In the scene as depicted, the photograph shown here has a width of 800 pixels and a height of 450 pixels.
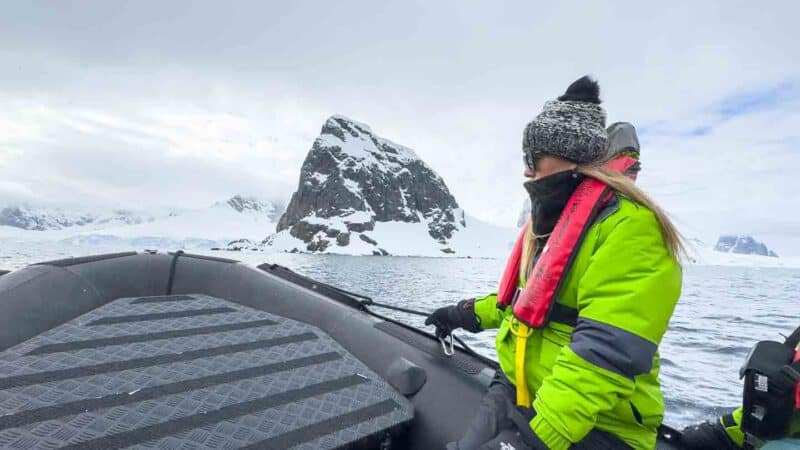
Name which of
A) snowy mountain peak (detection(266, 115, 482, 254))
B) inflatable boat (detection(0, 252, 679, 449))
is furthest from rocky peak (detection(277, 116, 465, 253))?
inflatable boat (detection(0, 252, 679, 449))

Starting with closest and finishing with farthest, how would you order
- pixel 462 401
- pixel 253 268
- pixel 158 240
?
pixel 462 401 → pixel 253 268 → pixel 158 240

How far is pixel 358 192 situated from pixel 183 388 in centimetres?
12033

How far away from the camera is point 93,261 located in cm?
306

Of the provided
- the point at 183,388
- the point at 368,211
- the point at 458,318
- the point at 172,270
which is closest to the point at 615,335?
the point at 458,318

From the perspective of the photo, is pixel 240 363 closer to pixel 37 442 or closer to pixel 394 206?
pixel 37 442

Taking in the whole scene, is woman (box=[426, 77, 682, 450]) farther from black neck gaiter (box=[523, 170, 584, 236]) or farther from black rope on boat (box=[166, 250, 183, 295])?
black rope on boat (box=[166, 250, 183, 295])

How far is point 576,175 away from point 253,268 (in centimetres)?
301

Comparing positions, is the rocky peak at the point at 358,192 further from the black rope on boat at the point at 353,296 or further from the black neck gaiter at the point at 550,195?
the black neck gaiter at the point at 550,195

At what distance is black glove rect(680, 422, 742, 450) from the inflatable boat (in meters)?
0.07

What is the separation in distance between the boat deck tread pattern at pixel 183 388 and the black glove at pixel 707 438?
1257mm

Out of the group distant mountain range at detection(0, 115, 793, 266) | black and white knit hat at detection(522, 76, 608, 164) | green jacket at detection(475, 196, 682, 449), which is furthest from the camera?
distant mountain range at detection(0, 115, 793, 266)

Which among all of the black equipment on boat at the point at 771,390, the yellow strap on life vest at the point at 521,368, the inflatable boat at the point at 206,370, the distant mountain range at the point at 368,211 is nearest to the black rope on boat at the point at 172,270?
the inflatable boat at the point at 206,370

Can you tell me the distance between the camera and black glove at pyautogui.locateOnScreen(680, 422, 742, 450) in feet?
5.76

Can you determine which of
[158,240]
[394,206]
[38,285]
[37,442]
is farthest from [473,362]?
[158,240]
